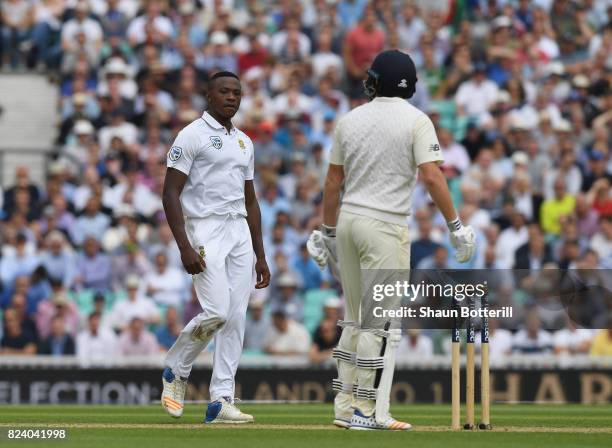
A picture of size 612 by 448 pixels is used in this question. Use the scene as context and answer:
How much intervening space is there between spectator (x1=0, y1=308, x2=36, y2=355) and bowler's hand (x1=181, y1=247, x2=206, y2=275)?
724 centimetres

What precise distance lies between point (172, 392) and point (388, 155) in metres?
2.26

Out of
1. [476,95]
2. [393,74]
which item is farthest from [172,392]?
[476,95]

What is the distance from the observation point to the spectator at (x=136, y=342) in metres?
17.5

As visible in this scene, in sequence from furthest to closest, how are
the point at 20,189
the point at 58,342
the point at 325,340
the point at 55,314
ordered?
1. the point at 20,189
2. the point at 55,314
3. the point at 58,342
4. the point at 325,340

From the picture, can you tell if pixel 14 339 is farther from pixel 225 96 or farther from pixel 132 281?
pixel 225 96

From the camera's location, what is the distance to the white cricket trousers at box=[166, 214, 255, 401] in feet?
35.3

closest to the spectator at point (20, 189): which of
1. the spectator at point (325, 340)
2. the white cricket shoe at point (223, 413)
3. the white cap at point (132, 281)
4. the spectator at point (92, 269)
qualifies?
the spectator at point (92, 269)

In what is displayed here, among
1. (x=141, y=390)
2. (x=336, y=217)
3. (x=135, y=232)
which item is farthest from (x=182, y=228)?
(x=135, y=232)

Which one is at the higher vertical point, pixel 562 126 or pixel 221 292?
pixel 562 126

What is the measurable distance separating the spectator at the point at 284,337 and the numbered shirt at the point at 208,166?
6.70 metres

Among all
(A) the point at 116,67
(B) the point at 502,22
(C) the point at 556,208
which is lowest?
(C) the point at 556,208

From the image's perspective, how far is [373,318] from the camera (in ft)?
33.1

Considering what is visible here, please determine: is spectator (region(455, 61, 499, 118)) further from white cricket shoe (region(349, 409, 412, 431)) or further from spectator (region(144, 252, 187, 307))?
white cricket shoe (region(349, 409, 412, 431))

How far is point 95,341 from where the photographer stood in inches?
696
